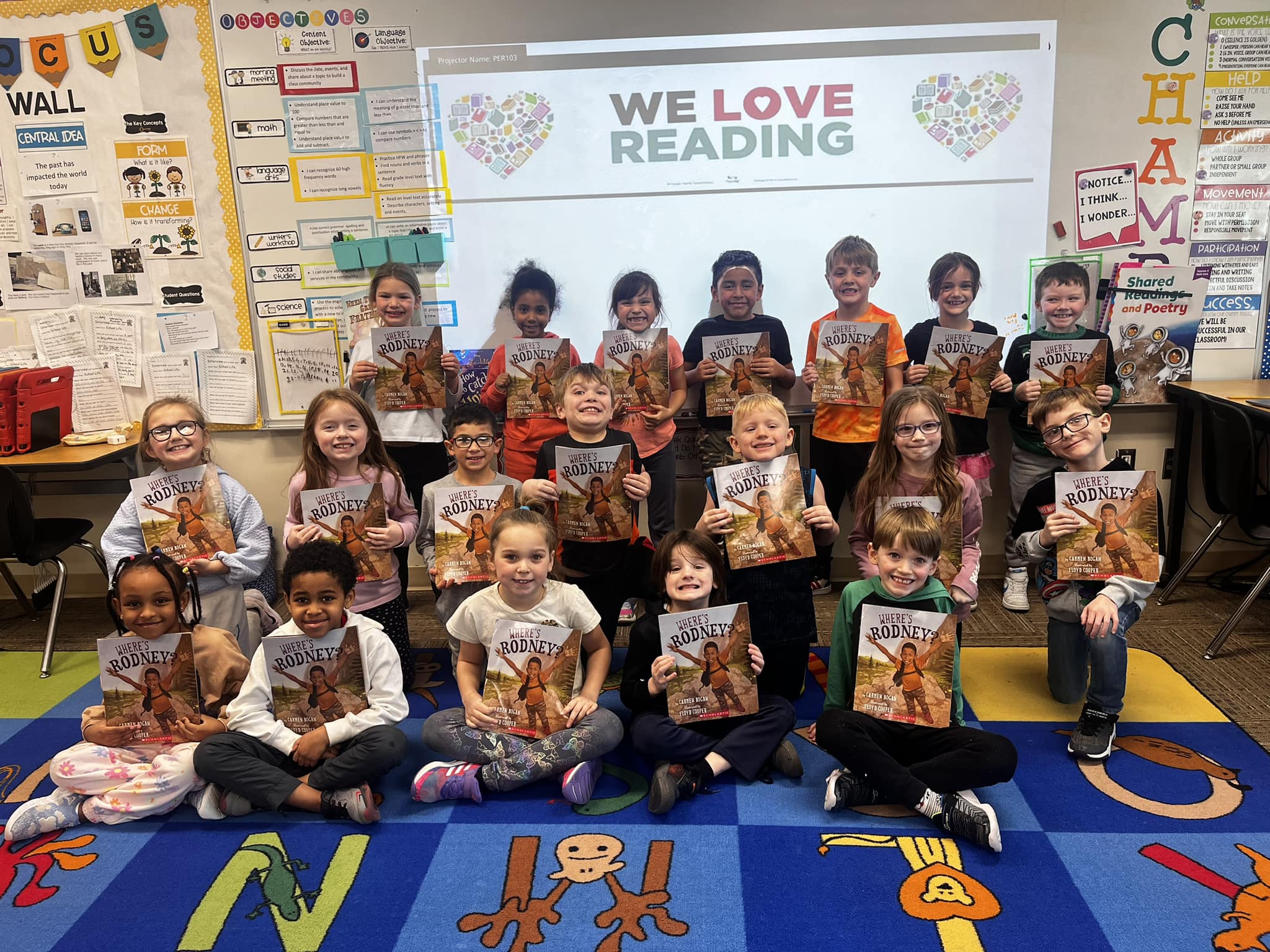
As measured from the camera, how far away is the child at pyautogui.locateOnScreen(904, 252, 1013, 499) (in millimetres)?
3557

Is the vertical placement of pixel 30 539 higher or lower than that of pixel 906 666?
higher

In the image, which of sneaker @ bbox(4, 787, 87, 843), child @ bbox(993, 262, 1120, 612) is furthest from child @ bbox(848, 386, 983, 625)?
sneaker @ bbox(4, 787, 87, 843)

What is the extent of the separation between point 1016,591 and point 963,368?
38.5 inches

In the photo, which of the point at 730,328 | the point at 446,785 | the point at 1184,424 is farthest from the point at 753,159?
the point at 446,785

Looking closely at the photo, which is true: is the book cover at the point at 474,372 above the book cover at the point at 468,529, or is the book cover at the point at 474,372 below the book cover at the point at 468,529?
above

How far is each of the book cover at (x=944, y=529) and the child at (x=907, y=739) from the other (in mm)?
65

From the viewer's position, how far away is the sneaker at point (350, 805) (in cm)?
226

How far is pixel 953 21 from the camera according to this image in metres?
3.54

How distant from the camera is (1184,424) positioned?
3785 millimetres

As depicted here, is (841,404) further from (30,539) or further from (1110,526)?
(30,539)

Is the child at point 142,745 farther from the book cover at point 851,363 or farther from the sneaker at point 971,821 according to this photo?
the book cover at point 851,363

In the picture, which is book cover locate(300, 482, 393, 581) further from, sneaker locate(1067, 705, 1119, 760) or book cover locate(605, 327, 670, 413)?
sneaker locate(1067, 705, 1119, 760)

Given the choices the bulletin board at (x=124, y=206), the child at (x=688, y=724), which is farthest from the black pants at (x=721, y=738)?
the bulletin board at (x=124, y=206)

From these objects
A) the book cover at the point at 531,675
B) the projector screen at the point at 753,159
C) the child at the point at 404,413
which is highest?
the projector screen at the point at 753,159
